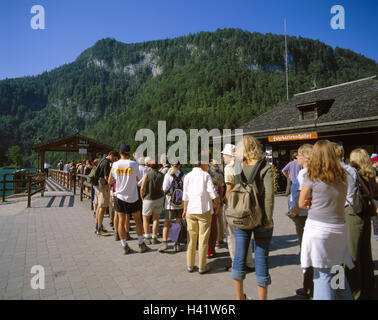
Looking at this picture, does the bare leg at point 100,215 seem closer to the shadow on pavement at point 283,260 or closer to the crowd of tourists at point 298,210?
the crowd of tourists at point 298,210

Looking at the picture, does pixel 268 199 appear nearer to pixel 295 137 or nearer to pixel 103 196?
pixel 103 196

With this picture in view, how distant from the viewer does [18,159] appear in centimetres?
8375

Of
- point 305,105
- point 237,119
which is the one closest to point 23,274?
point 305,105

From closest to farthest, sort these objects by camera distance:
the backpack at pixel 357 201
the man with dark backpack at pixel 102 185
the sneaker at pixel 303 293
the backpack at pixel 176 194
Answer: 1. the backpack at pixel 357 201
2. the sneaker at pixel 303 293
3. the backpack at pixel 176 194
4. the man with dark backpack at pixel 102 185

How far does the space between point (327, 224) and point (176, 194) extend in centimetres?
294

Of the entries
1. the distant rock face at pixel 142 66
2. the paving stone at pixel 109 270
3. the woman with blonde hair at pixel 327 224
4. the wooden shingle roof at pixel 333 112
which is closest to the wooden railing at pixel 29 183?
the paving stone at pixel 109 270

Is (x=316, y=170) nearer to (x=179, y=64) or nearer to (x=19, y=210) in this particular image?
(x=19, y=210)

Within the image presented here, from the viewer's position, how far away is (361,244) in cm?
305

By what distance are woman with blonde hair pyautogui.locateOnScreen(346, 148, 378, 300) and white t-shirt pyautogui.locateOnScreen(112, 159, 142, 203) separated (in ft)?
11.2

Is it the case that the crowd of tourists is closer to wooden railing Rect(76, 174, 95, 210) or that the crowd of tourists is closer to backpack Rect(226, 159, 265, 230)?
backpack Rect(226, 159, 265, 230)

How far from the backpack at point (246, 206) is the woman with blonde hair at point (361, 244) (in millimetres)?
1334

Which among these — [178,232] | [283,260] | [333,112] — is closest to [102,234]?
[178,232]

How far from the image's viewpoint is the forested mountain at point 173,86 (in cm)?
9362

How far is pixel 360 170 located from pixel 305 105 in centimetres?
1297
